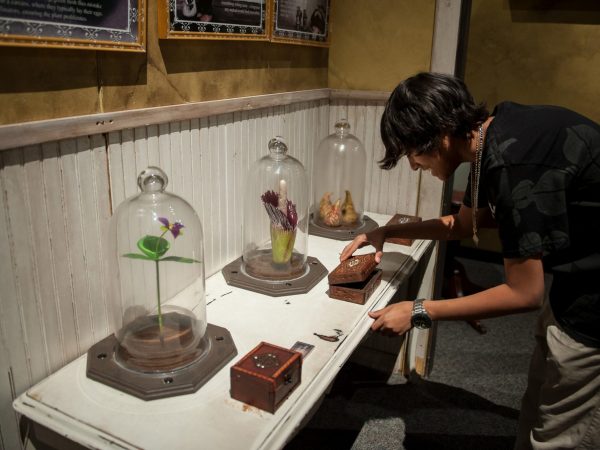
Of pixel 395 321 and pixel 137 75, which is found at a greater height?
pixel 137 75

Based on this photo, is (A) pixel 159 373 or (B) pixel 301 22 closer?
(A) pixel 159 373

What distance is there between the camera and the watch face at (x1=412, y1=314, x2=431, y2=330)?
1264mm

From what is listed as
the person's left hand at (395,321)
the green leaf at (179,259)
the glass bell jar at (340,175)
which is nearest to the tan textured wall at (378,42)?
the glass bell jar at (340,175)

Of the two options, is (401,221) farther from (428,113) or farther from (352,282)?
(428,113)

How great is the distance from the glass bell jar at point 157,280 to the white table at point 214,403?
8 cm

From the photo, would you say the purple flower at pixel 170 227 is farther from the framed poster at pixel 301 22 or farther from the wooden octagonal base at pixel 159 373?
the framed poster at pixel 301 22

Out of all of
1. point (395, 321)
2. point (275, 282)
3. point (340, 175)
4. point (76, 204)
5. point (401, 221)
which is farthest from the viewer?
point (340, 175)

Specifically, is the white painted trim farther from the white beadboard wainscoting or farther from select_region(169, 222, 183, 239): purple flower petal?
select_region(169, 222, 183, 239): purple flower petal

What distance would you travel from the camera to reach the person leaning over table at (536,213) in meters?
1.04

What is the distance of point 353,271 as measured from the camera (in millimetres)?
1380

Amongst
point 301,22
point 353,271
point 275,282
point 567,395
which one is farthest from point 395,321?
point 301,22

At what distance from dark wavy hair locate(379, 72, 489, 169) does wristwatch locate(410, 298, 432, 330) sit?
14.4 inches

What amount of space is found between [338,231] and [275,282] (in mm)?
469

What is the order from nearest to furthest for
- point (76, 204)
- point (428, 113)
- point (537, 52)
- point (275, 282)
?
point (76, 204) → point (428, 113) → point (275, 282) → point (537, 52)
